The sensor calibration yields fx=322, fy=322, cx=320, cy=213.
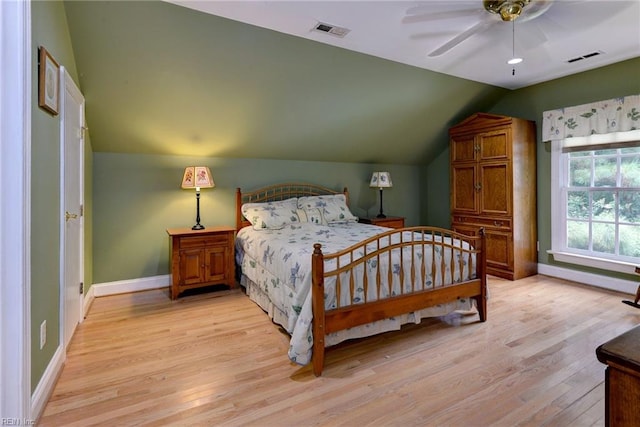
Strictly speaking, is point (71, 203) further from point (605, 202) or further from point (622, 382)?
point (605, 202)

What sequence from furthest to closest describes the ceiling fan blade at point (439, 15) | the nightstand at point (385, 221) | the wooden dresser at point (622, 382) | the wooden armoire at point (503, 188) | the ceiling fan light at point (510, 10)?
the nightstand at point (385, 221), the wooden armoire at point (503, 188), the ceiling fan blade at point (439, 15), the ceiling fan light at point (510, 10), the wooden dresser at point (622, 382)

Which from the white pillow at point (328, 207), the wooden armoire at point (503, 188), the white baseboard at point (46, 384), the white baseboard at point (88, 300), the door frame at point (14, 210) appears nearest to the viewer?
the door frame at point (14, 210)

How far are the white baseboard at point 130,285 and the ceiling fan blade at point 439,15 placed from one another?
3.63 metres

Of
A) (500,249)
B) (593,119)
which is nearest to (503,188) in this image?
(500,249)

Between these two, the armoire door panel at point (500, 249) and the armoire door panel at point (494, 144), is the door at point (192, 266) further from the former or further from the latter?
the armoire door panel at point (494, 144)

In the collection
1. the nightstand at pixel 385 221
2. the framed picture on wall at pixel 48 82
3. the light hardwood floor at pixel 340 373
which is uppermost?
the framed picture on wall at pixel 48 82

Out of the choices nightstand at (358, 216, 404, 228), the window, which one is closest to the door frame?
nightstand at (358, 216, 404, 228)

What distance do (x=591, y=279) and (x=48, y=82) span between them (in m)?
5.33

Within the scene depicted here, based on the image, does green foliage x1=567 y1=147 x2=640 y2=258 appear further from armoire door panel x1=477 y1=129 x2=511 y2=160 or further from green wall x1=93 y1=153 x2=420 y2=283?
green wall x1=93 y1=153 x2=420 y2=283

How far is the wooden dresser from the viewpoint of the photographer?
0.68 m

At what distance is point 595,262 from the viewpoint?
3703mm

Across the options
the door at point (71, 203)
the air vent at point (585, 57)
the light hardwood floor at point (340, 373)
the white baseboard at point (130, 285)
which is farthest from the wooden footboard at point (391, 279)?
the white baseboard at point (130, 285)

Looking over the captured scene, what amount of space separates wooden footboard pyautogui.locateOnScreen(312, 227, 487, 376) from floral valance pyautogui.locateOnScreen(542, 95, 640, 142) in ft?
7.27

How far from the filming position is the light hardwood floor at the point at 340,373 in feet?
5.49
